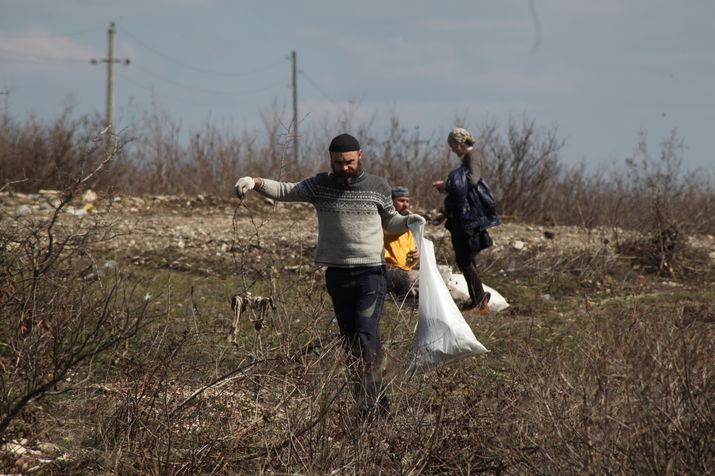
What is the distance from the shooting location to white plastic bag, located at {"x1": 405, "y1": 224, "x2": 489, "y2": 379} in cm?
445

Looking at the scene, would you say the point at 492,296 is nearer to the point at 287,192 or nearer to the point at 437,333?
the point at 437,333

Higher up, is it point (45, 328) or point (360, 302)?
point (360, 302)

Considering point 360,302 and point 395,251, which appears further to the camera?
point 395,251

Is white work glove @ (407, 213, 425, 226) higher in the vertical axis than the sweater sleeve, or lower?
lower

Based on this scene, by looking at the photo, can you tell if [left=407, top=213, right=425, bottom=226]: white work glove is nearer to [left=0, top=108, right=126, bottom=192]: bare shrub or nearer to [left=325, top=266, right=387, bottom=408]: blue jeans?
[left=325, top=266, right=387, bottom=408]: blue jeans

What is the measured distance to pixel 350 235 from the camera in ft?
15.1

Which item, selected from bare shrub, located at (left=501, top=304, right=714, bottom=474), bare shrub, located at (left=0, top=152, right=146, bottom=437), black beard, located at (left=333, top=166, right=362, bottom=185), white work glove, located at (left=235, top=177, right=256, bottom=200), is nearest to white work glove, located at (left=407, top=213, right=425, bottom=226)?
black beard, located at (left=333, top=166, right=362, bottom=185)

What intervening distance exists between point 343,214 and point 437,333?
2.69 ft

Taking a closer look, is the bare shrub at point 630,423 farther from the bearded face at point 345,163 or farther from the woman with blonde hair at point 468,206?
the woman with blonde hair at point 468,206

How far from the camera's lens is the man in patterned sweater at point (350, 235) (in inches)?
181

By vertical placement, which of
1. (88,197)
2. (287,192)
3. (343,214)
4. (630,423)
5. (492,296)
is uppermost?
(287,192)

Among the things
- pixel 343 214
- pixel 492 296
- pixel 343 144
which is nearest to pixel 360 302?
pixel 343 214

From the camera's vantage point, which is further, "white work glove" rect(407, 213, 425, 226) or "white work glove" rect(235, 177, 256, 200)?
"white work glove" rect(407, 213, 425, 226)

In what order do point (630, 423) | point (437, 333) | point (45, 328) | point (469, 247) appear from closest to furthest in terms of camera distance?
point (630, 423) < point (45, 328) < point (437, 333) < point (469, 247)
